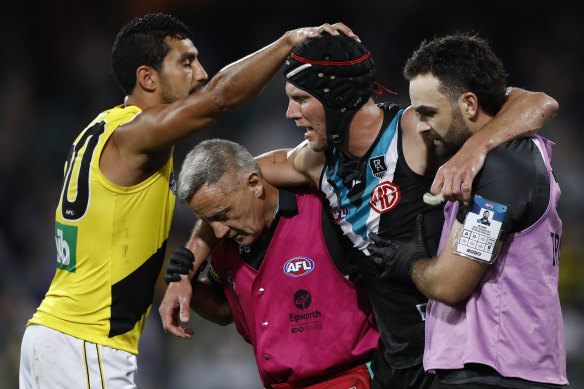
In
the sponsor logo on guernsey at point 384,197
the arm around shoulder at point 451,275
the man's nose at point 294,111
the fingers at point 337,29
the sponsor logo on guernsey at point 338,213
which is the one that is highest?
the fingers at point 337,29

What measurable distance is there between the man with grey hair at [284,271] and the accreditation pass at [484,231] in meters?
1.35

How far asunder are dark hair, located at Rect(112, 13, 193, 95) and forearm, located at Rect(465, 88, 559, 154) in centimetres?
199

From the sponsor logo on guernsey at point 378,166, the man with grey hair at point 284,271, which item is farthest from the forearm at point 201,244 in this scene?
the sponsor logo on guernsey at point 378,166

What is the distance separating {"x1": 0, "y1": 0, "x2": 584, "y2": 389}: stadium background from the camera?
29.5 ft

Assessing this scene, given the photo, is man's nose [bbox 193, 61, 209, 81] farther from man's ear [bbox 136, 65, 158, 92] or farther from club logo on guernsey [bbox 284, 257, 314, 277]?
club logo on guernsey [bbox 284, 257, 314, 277]

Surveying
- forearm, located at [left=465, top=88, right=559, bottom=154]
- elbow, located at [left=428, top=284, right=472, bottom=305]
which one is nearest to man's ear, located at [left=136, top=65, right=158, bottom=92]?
forearm, located at [left=465, top=88, right=559, bottom=154]

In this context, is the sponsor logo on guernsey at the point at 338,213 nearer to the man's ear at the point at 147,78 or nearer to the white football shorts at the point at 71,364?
the man's ear at the point at 147,78

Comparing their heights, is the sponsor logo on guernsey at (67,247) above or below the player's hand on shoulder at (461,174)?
below

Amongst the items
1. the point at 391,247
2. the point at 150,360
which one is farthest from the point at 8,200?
the point at 391,247

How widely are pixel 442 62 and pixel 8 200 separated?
24.3ft

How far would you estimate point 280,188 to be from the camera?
14.4ft

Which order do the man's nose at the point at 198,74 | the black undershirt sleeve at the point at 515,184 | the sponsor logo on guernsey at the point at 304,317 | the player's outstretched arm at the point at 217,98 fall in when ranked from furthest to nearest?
the man's nose at the point at 198,74, the sponsor logo on guernsey at the point at 304,317, the player's outstretched arm at the point at 217,98, the black undershirt sleeve at the point at 515,184

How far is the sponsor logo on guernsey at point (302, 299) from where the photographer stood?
14.1 ft

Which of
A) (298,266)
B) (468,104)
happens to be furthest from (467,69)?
(298,266)
